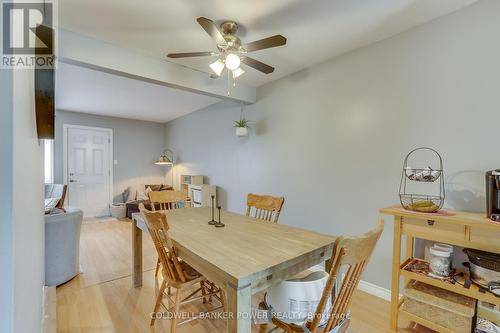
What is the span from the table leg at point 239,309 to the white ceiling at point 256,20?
1.83m

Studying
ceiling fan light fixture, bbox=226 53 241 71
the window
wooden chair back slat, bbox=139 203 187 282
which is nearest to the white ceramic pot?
ceiling fan light fixture, bbox=226 53 241 71

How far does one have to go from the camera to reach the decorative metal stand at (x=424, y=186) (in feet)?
5.43

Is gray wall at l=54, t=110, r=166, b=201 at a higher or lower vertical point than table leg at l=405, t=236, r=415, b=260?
Answer: higher

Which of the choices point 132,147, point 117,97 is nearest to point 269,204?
point 117,97

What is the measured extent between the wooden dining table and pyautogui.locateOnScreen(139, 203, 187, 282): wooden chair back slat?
70mm

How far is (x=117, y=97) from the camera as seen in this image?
3.96 metres

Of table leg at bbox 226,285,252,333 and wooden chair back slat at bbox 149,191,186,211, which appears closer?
table leg at bbox 226,285,252,333

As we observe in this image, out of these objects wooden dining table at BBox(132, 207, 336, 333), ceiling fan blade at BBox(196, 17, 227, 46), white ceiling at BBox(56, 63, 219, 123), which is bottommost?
wooden dining table at BBox(132, 207, 336, 333)

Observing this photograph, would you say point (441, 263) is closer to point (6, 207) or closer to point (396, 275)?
point (396, 275)

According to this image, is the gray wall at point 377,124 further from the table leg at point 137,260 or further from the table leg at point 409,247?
the table leg at point 137,260

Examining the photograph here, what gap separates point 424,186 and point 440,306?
87cm

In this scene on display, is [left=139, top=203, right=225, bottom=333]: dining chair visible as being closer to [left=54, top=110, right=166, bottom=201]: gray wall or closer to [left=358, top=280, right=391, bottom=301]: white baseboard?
[left=358, top=280, right=391, bottom=301]: white baseboard

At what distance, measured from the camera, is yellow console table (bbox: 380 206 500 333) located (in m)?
1.38

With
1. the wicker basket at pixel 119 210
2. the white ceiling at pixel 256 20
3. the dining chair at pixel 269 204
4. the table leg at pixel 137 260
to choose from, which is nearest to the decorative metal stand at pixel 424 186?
the dining chair at pixel 269 204
